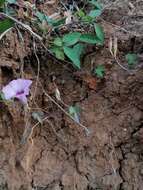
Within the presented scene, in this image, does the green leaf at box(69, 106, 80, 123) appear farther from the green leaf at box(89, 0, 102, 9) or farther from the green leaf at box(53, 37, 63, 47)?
the green leaf at box(89, 0, 102, 9)

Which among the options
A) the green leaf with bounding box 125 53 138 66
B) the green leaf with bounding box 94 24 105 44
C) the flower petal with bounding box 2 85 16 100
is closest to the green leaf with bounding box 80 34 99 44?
the green leaf with bounding box 94 24 105 44

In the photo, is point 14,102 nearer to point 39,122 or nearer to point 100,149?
point 39,122

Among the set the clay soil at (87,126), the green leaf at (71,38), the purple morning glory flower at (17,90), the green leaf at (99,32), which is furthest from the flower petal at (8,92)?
the green leaf at (99,32)

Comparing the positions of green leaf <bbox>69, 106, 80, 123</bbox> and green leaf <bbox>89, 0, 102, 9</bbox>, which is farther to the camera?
green leaf <bbox>89, 0, 102, 9</bbox>

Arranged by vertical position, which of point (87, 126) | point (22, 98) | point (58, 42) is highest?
point (58, 42)

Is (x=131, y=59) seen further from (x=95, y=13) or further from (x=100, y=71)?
(x=95, y=13)

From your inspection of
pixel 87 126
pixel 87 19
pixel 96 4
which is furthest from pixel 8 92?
pixel 96 4

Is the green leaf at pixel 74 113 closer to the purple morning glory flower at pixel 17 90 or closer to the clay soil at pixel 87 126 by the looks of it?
the clay soil at pixel 87 126
